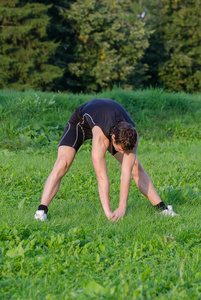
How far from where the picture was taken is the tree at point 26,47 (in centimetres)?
2497

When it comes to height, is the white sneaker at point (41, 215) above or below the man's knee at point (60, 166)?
below

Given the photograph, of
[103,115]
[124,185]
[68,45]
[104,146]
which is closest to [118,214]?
[124,185]

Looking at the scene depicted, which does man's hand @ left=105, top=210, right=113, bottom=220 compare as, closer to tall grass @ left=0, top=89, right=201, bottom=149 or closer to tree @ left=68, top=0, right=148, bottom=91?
tall grass @ left=0, top=89, right=201, bottom=149

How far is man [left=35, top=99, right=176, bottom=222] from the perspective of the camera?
4.57 metres

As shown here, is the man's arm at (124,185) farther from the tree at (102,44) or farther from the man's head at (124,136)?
the tree at (102,44)

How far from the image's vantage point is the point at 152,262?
3.76 metres

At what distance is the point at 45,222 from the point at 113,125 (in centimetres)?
140

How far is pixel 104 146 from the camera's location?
468cm

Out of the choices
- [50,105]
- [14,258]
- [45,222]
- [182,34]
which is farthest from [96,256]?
[182,34]

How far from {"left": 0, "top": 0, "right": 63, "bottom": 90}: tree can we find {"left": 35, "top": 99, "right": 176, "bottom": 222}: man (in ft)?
65.8

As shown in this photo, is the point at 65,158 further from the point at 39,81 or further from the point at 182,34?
the point at 182,34

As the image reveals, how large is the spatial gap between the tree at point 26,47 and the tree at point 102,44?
1816 millimetres

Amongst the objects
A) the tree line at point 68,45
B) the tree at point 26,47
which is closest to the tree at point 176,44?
the tree line at point 68,45

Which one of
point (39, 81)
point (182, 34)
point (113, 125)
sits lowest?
point (39, 81)
